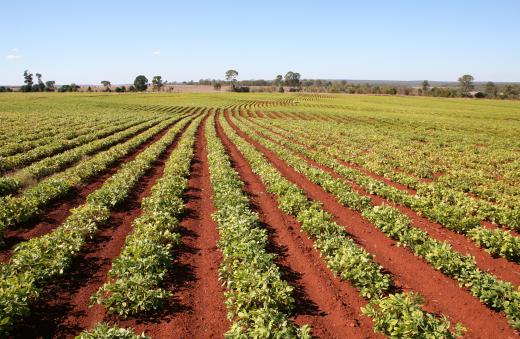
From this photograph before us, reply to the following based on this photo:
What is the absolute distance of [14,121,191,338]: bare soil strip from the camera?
689 cm

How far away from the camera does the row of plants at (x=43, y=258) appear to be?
6605mm

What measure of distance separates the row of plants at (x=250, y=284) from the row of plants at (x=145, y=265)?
1.60 m

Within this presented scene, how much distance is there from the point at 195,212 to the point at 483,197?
14.4m

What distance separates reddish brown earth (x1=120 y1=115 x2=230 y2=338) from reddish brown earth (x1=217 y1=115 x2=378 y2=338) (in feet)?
6.10

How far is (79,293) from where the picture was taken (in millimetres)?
8023

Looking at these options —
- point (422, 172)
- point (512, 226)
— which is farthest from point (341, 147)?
point (512, 226)

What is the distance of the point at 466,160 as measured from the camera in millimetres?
24531

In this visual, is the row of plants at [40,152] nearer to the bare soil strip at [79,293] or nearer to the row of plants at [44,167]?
the row of plants at [44,167]

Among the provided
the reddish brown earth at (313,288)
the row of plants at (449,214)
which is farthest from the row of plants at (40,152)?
the row of plants at (449,214)

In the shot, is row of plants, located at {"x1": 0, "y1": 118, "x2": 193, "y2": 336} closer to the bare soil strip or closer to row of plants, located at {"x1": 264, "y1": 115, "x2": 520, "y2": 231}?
the bare soil strip

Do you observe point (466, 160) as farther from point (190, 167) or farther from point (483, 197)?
point (190, 167)

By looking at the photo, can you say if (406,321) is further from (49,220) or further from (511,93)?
(511,93)

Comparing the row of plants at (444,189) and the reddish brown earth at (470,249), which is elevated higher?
the row of plants at (444,189)

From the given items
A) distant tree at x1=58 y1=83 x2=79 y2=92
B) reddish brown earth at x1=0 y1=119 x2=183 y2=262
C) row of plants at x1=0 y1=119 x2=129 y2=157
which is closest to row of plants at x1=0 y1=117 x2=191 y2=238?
reddish brown earth at x1=0 y1=119 x2=183 y2=262
